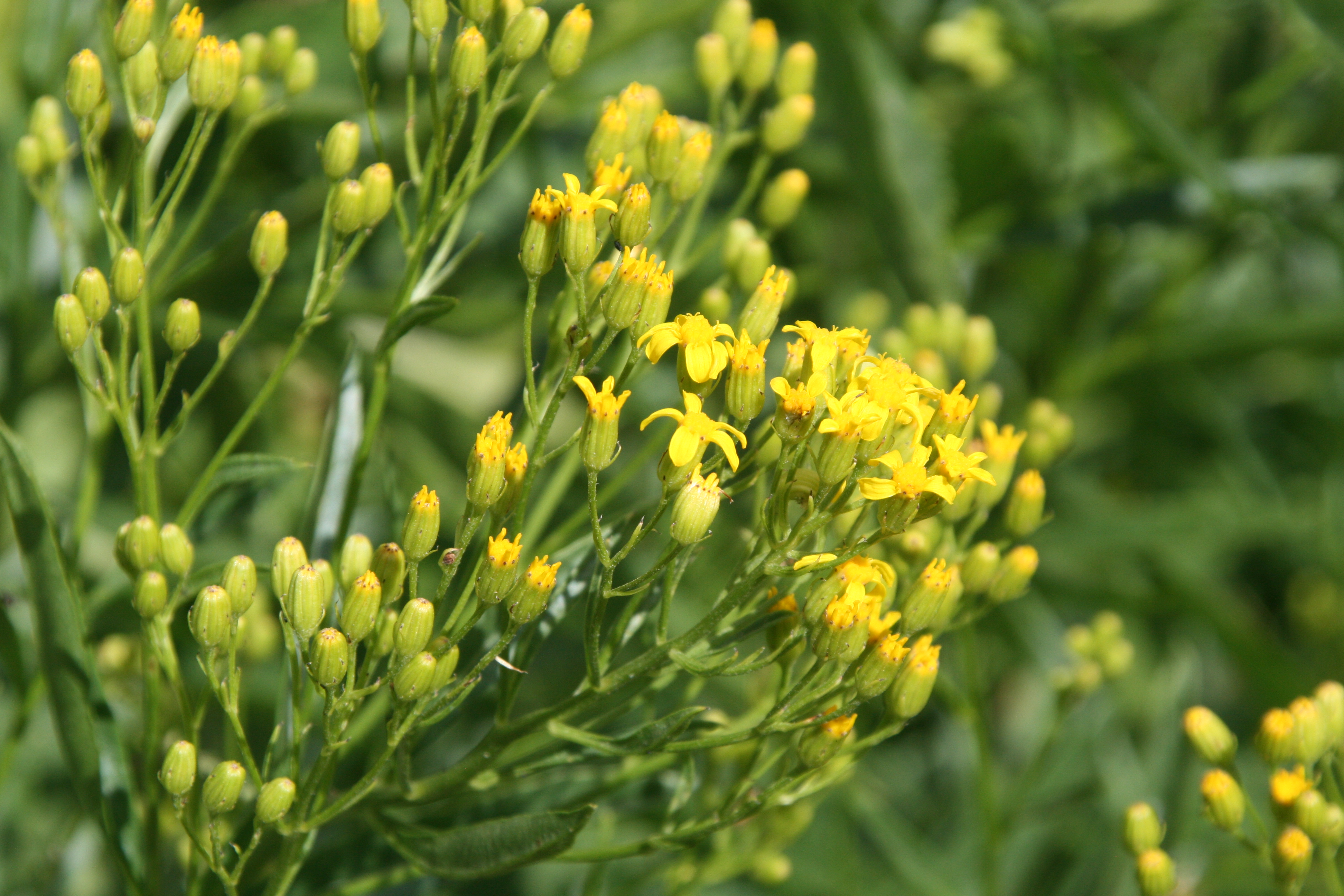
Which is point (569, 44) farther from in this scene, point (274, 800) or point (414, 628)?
point (274, 800)

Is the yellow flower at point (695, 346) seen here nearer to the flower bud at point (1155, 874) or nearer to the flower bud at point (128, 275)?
the flower bud at point (128, 275)

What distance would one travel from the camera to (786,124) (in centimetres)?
161

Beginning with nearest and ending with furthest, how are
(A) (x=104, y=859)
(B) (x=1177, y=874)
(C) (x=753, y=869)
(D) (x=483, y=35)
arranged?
(D) (x=483, y=35)
(C) (x=753, y=869)
(A) (x=104, y=859)
(B) (x=1177, y=874)

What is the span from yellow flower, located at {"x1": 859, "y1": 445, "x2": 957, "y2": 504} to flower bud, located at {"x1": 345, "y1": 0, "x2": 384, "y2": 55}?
2.31 feet

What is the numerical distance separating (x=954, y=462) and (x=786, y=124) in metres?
0.65

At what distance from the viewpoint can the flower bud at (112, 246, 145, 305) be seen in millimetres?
1181

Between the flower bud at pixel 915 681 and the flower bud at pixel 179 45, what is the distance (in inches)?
36.3

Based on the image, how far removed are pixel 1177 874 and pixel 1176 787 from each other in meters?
0.14

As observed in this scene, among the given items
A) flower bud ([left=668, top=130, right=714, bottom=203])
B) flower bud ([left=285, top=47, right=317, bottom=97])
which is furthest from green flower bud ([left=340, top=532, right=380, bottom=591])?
flower bud ([left=285, top=47, right=317, bottom=97])

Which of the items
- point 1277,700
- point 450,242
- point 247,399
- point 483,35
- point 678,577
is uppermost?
point 483,35

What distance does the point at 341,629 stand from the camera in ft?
3.73

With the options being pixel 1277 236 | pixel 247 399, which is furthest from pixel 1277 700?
pixel 247 399

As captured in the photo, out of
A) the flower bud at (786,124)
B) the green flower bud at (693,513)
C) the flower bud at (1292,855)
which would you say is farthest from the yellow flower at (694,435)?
the flower bud at (1292,855)

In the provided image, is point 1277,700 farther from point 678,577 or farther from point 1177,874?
point 678,577
